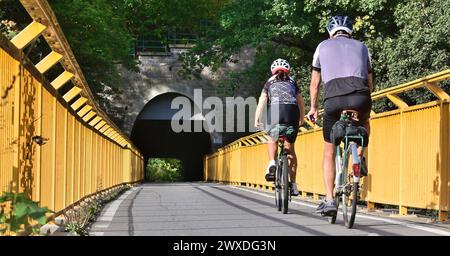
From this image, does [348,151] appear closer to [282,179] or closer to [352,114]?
[352,114]

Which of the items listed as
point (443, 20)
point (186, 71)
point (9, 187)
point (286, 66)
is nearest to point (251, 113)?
point (186, 71)

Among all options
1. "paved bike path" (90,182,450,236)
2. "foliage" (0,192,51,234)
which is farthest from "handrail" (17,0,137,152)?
"foliage" (0,192,51,234)

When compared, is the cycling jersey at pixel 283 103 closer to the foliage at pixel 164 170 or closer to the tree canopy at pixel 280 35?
the tree canopy at pixel 280 35

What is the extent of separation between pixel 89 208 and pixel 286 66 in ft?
9.65

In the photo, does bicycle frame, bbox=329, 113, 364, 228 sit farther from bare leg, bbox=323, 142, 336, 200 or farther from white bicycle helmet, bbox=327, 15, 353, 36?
white bicycle helmet, bbox=327, 15, 353, 36

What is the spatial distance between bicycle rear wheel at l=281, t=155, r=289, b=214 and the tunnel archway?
40.1 metres

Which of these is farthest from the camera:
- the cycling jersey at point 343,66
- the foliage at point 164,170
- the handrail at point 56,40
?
the foliage at point 164,170

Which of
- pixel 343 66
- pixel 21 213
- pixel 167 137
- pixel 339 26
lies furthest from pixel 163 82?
pixel 21 213

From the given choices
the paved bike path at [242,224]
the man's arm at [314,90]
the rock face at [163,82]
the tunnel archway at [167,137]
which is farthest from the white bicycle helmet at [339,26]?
the tunnel archway at [167,137]

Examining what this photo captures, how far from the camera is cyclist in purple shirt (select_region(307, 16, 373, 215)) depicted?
7289 millimetres

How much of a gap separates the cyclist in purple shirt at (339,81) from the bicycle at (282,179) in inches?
76.6

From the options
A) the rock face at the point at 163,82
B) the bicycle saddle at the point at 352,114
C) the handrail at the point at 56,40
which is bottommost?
the bicycle saddle at the point at 352,114

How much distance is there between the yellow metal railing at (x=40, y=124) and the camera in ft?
19.6
